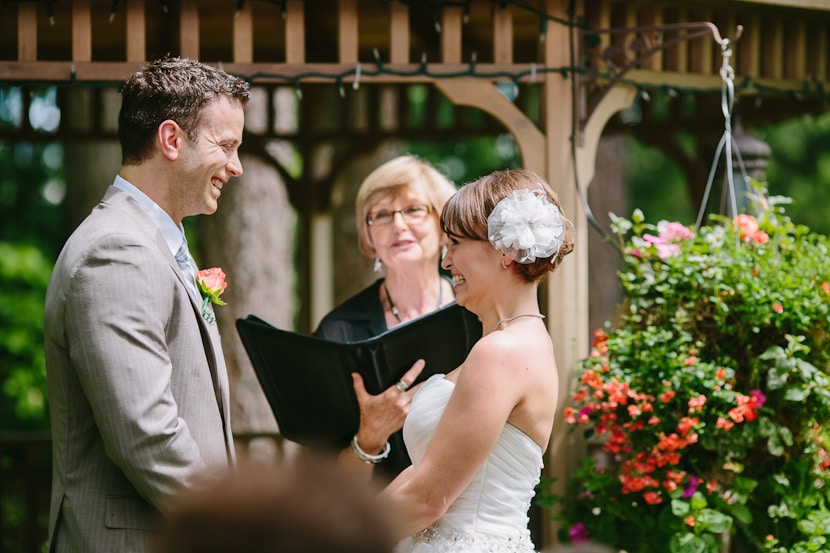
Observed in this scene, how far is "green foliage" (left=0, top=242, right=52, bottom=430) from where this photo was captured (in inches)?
415

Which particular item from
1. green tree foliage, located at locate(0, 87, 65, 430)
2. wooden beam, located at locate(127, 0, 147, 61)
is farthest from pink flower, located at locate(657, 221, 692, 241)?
green tree foliage, located at locate(0, 87, 65, 430)

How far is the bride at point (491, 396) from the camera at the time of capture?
91.4 inches

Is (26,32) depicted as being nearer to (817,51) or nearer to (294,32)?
(294,32)

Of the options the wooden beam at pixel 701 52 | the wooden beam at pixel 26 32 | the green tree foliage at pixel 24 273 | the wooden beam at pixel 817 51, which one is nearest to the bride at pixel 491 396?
the wooden beam at pixel 26 32

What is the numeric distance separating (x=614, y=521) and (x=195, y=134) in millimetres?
2190

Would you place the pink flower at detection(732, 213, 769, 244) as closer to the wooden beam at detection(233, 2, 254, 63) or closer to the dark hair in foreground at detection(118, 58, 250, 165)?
the wooden beam at detection(233, 2, 254, 63)

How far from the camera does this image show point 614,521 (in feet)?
12.3

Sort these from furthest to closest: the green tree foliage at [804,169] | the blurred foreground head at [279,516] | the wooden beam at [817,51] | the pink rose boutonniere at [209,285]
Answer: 1. the green tree foliage at [804,169]
2. the wooden beam at [817,51]
3. the pink rose boutonniere at [209,285]
4. the blurred foreground head at [279,516]

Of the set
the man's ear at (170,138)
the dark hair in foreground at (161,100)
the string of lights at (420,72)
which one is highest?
the string of lights at (420,72)

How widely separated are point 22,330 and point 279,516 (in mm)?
10850

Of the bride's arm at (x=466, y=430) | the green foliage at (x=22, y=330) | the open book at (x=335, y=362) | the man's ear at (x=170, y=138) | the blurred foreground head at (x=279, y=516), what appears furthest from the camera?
the green foliage at (x=22, y=330)

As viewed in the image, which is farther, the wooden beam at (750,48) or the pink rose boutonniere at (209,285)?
the wooden beam at (750,48)

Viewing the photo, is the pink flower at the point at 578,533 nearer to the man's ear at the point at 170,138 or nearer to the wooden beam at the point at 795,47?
the man's ear at the point at 170,138

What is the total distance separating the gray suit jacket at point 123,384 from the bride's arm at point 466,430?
454 mm
